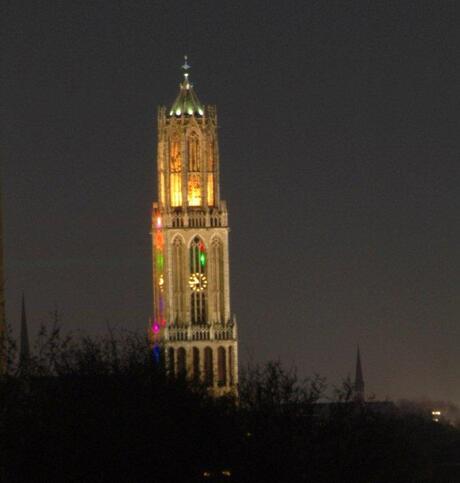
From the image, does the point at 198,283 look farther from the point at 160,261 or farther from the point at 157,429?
the point at 157,429

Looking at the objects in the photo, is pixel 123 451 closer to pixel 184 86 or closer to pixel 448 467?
pixel 448 467

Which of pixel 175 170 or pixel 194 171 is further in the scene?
pixel 194 171

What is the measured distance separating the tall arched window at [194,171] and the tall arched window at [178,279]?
2.66m

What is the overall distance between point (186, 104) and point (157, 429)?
99.2 m

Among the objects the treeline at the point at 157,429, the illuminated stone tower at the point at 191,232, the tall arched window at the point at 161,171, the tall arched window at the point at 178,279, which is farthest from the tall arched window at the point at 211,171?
the treeline at the point at 157,429

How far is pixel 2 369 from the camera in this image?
301ft

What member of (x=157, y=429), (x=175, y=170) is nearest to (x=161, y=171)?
(x=175, y=170)

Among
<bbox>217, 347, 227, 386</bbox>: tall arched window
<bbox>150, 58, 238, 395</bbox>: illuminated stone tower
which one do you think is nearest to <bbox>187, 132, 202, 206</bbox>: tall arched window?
<bbox>150, 58, 238, 395</bbox>: illuminated stone tower

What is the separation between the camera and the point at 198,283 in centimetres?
19400

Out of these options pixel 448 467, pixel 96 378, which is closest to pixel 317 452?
pixel 96 378

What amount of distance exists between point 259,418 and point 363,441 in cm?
633

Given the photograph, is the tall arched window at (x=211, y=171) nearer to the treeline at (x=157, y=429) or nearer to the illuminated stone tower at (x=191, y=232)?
the illuminated stone tower at (x=191, y=232)

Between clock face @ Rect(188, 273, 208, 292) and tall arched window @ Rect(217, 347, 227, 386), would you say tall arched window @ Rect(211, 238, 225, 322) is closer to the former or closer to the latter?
clock face @ Rect(188, 273, 208, 292)

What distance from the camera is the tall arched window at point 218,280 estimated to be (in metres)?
194
